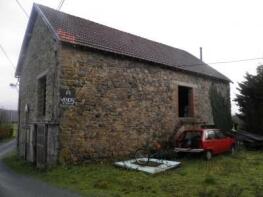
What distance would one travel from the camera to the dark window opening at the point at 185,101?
18812 mm

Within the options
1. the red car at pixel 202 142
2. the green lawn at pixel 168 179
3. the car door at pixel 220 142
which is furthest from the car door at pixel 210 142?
the green lawn at pixel 168 179

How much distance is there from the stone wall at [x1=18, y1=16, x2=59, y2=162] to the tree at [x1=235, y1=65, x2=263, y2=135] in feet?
43.3

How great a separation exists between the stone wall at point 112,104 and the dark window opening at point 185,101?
1379 mm

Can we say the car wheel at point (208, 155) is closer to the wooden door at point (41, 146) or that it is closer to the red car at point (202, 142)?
the red car at point (202, 142)

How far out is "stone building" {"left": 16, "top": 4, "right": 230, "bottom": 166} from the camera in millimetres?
12664

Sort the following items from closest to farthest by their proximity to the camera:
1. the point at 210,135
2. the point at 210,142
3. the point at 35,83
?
1. the point at 210,142
2. the point at 210,135
3. the point at 35,83

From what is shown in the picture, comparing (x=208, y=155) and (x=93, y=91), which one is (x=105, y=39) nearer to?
(x=93, y=91)

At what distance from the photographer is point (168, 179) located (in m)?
10.1

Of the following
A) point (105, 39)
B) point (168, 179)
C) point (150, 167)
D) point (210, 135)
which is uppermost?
point (105, 39)

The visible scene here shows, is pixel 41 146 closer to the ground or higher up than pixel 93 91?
closer to the ground

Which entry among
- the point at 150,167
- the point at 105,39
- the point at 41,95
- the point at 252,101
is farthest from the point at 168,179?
the point at 252,101

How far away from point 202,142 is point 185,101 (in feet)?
19.2

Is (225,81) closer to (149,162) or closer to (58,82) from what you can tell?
(149,162)

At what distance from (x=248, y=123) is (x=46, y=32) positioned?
45.5 feet
